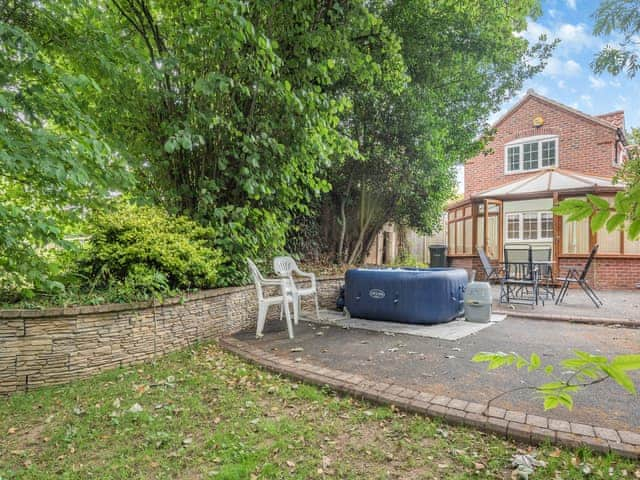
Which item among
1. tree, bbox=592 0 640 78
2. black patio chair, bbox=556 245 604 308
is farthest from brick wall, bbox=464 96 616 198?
tree, bbox=592 0 640 78

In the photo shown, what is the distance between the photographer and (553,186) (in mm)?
10828

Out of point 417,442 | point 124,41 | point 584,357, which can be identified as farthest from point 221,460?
point 124,41

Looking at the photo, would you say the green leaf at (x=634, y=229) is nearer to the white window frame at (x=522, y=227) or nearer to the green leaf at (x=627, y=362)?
the green leaf at (x=627, y=362)

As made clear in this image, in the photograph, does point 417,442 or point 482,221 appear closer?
point 417,442

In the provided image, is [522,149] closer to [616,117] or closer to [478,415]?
[616,117]

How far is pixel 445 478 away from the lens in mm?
1859

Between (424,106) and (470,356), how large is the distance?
209 inches

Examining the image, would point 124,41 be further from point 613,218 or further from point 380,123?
point 613,218

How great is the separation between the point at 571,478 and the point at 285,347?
9.44ft

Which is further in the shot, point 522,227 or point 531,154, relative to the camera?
point 531,154

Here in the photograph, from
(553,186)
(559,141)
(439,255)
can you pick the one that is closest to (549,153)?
(559,141)

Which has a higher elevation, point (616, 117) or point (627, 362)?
point (616, 117)

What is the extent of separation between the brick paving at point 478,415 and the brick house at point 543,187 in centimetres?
899

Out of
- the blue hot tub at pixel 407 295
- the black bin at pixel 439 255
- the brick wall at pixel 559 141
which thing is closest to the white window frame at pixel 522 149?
the brick wall at pixel 559 141
